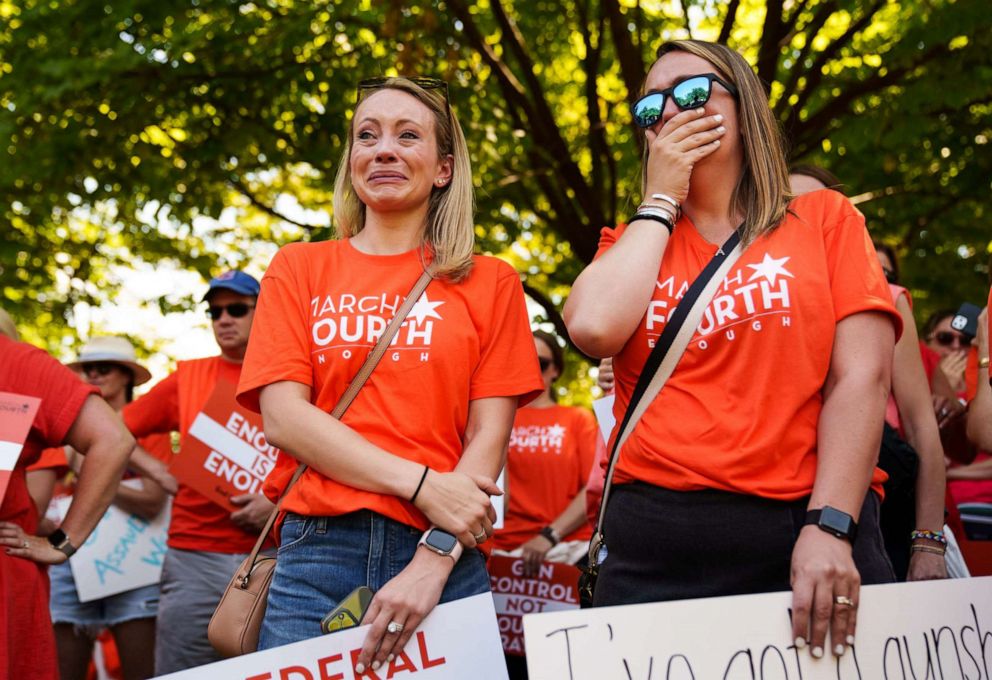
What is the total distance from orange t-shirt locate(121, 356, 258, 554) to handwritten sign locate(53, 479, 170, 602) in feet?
2.18

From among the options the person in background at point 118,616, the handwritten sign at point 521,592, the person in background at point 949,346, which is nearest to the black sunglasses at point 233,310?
the person in background at point 118,616

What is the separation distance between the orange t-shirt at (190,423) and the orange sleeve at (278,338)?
226 centimetres

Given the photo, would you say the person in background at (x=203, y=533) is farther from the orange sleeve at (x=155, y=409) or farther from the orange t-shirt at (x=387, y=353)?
the orange t-shirt at (x=387, y=353)

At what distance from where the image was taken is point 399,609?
8.21 ft

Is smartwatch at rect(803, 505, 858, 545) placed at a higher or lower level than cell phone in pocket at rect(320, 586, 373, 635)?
higher

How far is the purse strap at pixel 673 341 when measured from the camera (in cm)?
251

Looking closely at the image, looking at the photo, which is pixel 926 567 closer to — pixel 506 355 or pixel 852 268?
pixel 852 268

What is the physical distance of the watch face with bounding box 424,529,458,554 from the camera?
8.60 feet

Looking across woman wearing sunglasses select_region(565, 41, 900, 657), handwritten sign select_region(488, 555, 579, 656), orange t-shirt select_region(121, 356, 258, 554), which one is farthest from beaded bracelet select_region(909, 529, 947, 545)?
orange t-shirt select_region(121, 356, 258, 554)

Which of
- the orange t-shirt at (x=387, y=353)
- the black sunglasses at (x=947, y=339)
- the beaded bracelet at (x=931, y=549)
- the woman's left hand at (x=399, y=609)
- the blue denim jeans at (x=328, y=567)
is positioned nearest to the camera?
the woman's left hand at (x=399, y=609)

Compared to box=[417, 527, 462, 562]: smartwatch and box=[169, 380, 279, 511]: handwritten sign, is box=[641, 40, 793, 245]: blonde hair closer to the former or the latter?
box=[417, 527, 462, 562]: smartwatch

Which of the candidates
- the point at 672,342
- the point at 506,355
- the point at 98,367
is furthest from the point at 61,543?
the point at 98,367

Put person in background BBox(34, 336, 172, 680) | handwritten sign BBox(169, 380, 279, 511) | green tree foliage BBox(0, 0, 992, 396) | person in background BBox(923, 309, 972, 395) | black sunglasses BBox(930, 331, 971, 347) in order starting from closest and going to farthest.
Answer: handwritten sign BBox(169, 380, 279, 511)
person in background BBox(923, 309, 972, 395)
person in background BBox(34, 336, 172, 680)
black sunglasses BBox(930, 331, 971, 347)
green tree foliage BBox(0, 0, 992, 396)

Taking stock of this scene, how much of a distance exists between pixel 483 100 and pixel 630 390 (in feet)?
19.1
